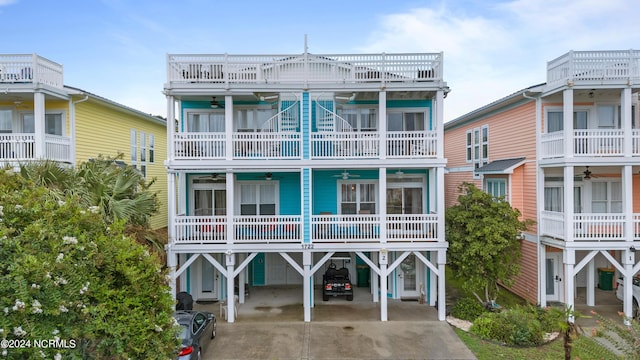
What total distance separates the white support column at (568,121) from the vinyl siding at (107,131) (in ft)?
49.4

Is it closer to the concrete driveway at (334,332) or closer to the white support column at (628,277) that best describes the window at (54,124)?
the concrete driveway at (334,332)

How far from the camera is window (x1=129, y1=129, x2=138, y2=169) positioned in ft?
62.0

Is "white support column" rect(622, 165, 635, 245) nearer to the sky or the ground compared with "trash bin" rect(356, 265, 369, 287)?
nearer to the sky

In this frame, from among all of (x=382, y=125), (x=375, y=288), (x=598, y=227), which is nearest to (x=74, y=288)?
(x=382, y=125)

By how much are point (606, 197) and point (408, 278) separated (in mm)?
9080

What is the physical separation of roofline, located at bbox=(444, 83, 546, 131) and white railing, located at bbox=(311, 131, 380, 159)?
663 centimetres

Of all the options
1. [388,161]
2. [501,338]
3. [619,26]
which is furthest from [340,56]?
[619,26]

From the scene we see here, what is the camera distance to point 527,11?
1716 centimetres

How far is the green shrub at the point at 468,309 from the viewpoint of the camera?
1280 cm

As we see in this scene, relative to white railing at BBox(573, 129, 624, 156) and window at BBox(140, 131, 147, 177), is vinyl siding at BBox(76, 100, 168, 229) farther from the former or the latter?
white railing at BBox(573, 129, 624, 156)

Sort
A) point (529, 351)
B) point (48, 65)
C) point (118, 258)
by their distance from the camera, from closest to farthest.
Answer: point (118, 258) < point (529, 351) < point (48, 65)

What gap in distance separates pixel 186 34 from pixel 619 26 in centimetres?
2106

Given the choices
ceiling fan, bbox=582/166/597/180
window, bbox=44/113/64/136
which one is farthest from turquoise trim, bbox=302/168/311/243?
ceiling fan, bbox=582/166/597/180

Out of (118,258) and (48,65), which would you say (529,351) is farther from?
(48,65)
